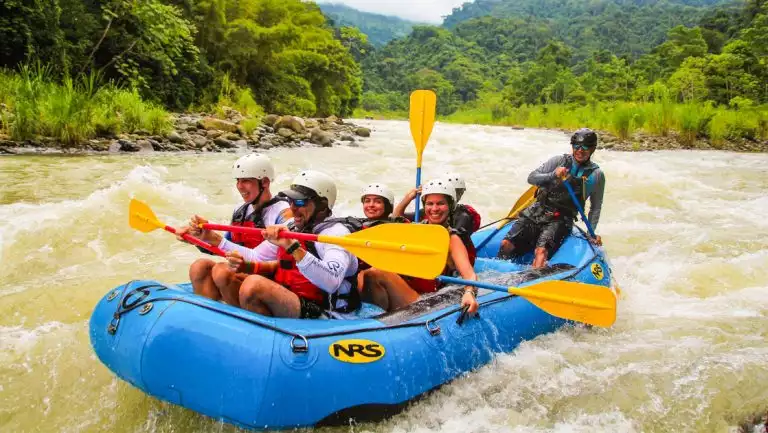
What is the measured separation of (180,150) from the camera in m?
11.0

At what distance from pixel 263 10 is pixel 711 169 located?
684 inches

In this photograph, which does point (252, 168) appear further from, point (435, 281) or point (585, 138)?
point (585, 138)

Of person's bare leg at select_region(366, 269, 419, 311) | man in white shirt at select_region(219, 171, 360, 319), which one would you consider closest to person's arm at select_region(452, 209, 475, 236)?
person's bare leg at select_region(366, 269, 419, 311)

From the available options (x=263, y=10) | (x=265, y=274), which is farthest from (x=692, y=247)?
(x=263, y=10)

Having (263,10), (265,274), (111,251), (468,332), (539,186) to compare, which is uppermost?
(263,10)

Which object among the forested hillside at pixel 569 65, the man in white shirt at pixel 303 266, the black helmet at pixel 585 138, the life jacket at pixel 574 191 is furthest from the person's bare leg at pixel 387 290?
the forested hillside at pixel 569 65

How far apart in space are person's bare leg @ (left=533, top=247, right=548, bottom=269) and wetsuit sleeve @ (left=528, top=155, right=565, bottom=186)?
1.80 ft

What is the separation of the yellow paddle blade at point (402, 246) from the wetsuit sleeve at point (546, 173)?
212cm

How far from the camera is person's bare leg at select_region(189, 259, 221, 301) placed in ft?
10.1

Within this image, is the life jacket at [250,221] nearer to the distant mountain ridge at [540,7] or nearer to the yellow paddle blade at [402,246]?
the yellow paddle blade at [402,246]

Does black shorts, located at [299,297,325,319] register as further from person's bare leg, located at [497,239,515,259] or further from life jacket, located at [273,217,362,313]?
person's bare leg, located at [497,239,515,259]

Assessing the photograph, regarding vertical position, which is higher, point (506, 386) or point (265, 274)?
point (265, 274)

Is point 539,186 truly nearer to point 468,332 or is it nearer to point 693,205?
point 468,332

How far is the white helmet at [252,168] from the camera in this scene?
11.2 ft
